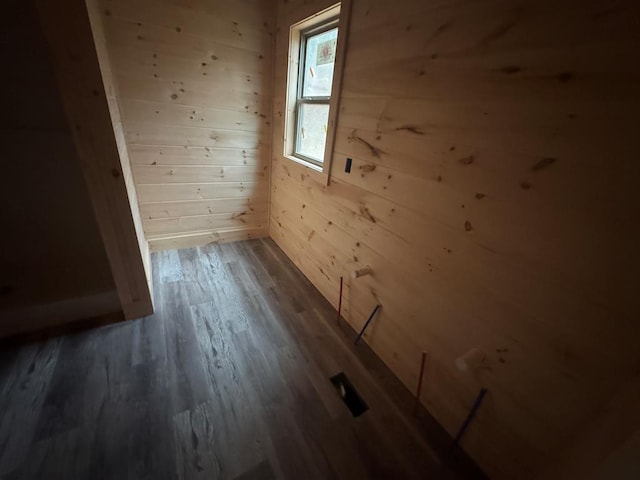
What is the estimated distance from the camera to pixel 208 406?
136 centimetres

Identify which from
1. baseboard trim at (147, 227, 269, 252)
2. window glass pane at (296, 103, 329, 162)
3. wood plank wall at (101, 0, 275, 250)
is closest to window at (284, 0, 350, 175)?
window glass pane at (296, 103, 329, 162)

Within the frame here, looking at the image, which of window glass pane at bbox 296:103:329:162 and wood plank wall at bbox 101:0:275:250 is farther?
window glass pane at bbox 296:103:329:162

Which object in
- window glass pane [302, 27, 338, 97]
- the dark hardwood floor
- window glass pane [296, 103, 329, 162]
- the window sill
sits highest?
window glass pane [302, 27, 338, 97]

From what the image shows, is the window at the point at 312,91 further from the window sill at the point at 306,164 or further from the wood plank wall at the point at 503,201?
the wood plank wall at the point at 503,201

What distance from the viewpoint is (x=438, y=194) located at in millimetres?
1192

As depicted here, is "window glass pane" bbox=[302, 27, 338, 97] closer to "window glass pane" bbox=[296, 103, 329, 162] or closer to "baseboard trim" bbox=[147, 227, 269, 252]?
"window glass pane" bbox=[296, 103, 329, 162]

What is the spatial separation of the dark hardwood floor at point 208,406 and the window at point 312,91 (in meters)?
1.30

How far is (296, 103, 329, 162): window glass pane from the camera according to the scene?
223cm

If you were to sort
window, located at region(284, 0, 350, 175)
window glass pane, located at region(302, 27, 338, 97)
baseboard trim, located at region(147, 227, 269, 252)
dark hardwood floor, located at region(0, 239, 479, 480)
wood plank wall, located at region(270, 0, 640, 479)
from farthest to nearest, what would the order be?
baseboard trim, located at region(147, 227, 269, 252) → window glass pane, located at region(302, 27, 338, 97) → window, located at region(284, 0, 350, 175) → dark hardwood floor, located at region(0, 239, 479, 480) → wood plank wall, located at region(270, 0, 640, 479)

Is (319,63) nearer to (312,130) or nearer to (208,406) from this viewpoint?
(312,130)

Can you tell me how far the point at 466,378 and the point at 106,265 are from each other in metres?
2.18

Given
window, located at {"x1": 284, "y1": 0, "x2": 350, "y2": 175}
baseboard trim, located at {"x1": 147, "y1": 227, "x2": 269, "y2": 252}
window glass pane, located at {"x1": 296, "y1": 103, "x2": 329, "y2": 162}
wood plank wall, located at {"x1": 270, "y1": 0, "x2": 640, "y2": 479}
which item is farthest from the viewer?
baseboard trim, located at {"x1": 147, "y1": 227, "x2": 269, "y2": 252}

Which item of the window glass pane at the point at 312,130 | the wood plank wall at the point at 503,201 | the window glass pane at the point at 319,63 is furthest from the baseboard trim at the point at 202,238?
the wood plank wall at the point at 503,201

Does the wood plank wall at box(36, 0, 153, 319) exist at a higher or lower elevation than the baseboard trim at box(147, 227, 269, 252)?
higher
